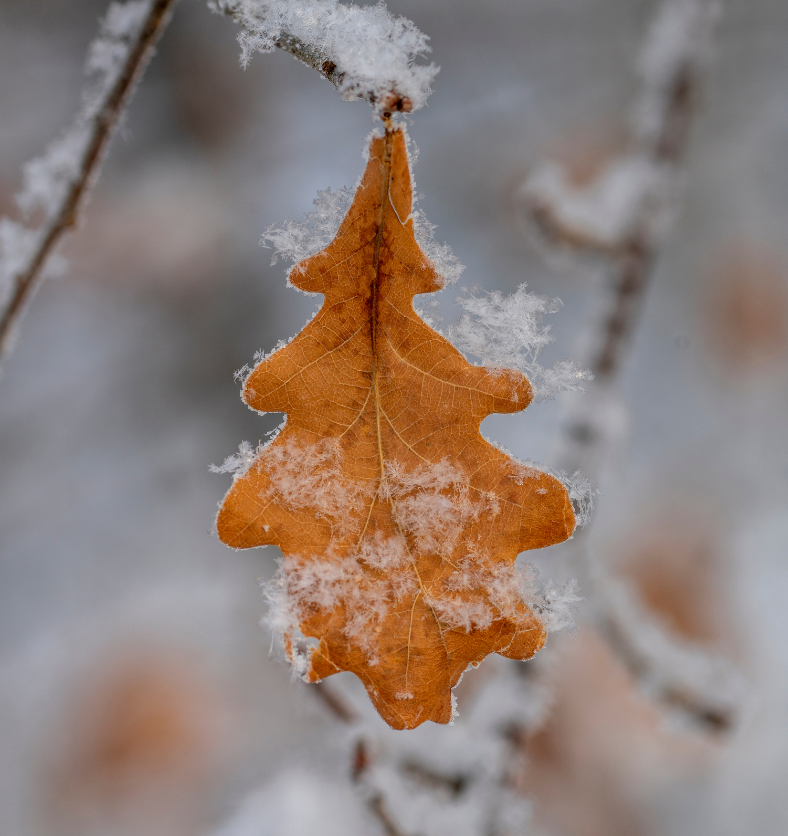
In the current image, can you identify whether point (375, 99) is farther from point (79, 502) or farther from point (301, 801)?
point (79, 502)

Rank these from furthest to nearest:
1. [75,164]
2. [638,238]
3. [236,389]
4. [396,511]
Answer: [236,389]
[638,238]
[75,164]
[396,511]

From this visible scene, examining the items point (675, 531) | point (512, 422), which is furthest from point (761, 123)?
point (675, 531)

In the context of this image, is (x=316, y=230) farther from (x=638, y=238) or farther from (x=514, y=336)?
(x=638, y=238)

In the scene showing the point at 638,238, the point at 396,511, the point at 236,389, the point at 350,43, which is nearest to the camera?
the point at 350,43

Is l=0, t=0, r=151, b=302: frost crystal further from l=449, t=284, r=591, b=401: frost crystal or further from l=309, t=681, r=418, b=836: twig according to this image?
l=309, t=681, r=418, b=836: twig

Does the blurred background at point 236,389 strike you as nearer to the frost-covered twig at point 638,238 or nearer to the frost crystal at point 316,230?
the frost-covered twig at point 638,238

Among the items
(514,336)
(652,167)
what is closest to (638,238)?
(652,167)

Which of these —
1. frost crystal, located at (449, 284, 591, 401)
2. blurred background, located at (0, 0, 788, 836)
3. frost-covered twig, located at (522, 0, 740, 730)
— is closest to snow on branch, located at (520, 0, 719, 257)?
frost-covered twig, located at (522, 0, 740, 730)
